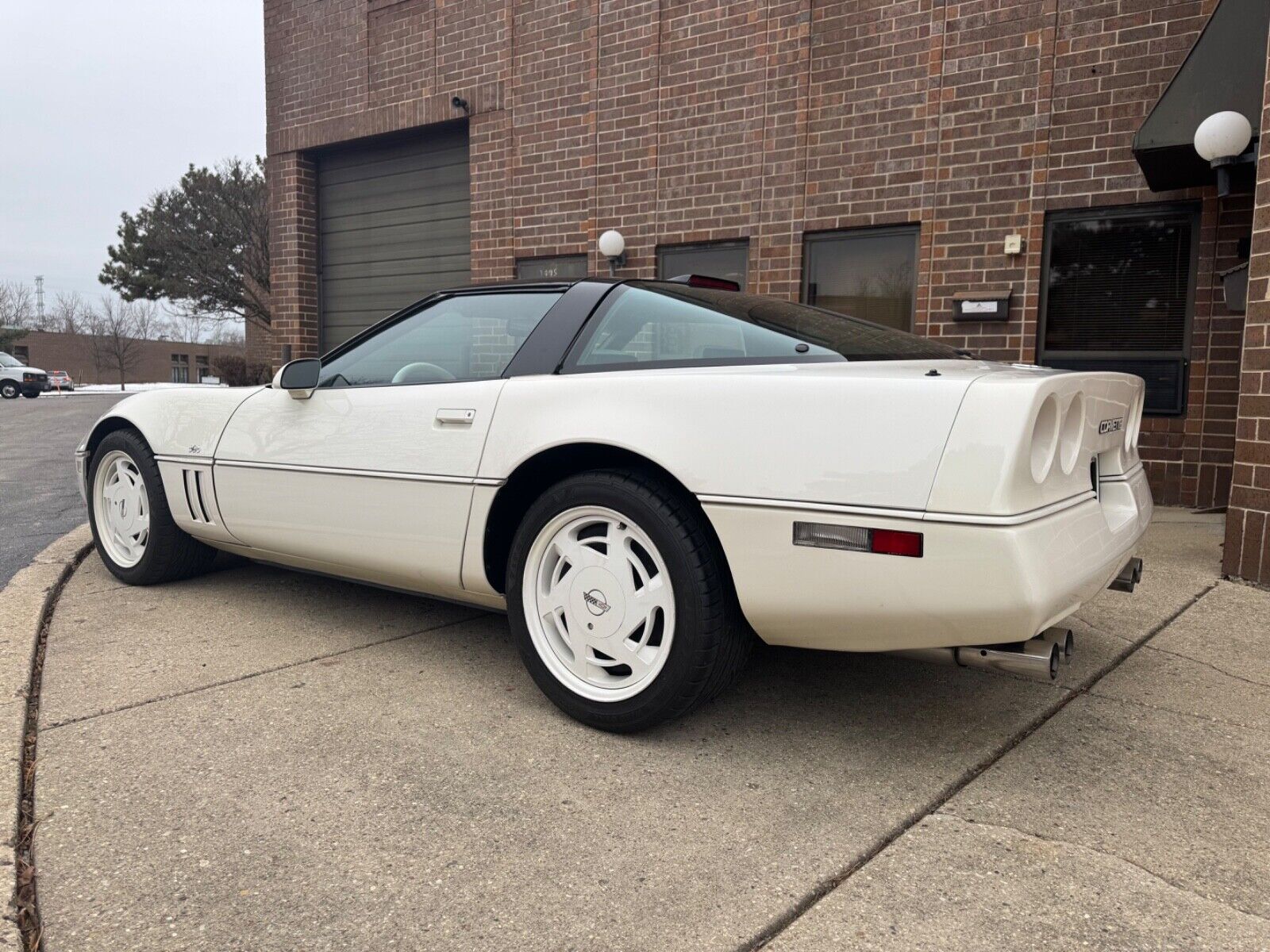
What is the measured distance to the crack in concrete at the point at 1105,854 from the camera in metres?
1.72

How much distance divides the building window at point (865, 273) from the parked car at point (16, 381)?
33579 millimetres

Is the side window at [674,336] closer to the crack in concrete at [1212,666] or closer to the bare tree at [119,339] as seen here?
the crack in concrete at [1212,666]

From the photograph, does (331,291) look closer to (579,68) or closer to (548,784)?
(579,68)

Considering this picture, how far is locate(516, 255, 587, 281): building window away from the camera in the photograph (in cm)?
947

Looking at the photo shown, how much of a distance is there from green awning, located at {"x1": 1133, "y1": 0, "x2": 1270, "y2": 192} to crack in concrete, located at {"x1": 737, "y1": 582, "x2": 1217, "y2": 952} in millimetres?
3763

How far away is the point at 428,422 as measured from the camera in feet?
9.66

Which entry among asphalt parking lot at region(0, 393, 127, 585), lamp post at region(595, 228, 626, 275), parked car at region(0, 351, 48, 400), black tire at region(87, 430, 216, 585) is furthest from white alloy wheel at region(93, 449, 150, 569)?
parked car at region(0, 351, 48, 400)

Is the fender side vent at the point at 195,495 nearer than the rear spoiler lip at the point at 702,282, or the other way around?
the rear spoiler lip at the point at 702,282

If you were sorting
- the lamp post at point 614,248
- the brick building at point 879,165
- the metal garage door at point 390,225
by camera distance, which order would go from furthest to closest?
the metal garage door at point 390,225, the lamp post at point 614,248, the brick building at point 879,165

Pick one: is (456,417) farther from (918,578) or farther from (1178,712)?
(1178,712)

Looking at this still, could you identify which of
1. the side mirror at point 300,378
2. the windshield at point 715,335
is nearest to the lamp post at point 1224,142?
the windshield at point 715,335

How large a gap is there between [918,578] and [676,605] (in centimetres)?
62

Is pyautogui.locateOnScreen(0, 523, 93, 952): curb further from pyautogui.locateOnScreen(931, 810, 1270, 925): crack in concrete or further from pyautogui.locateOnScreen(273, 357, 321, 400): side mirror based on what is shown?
pyautogui.locateOnScreen(931, 810, 1270, 925): crack in concrete

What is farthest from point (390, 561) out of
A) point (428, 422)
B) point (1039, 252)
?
point (1039, 252)
